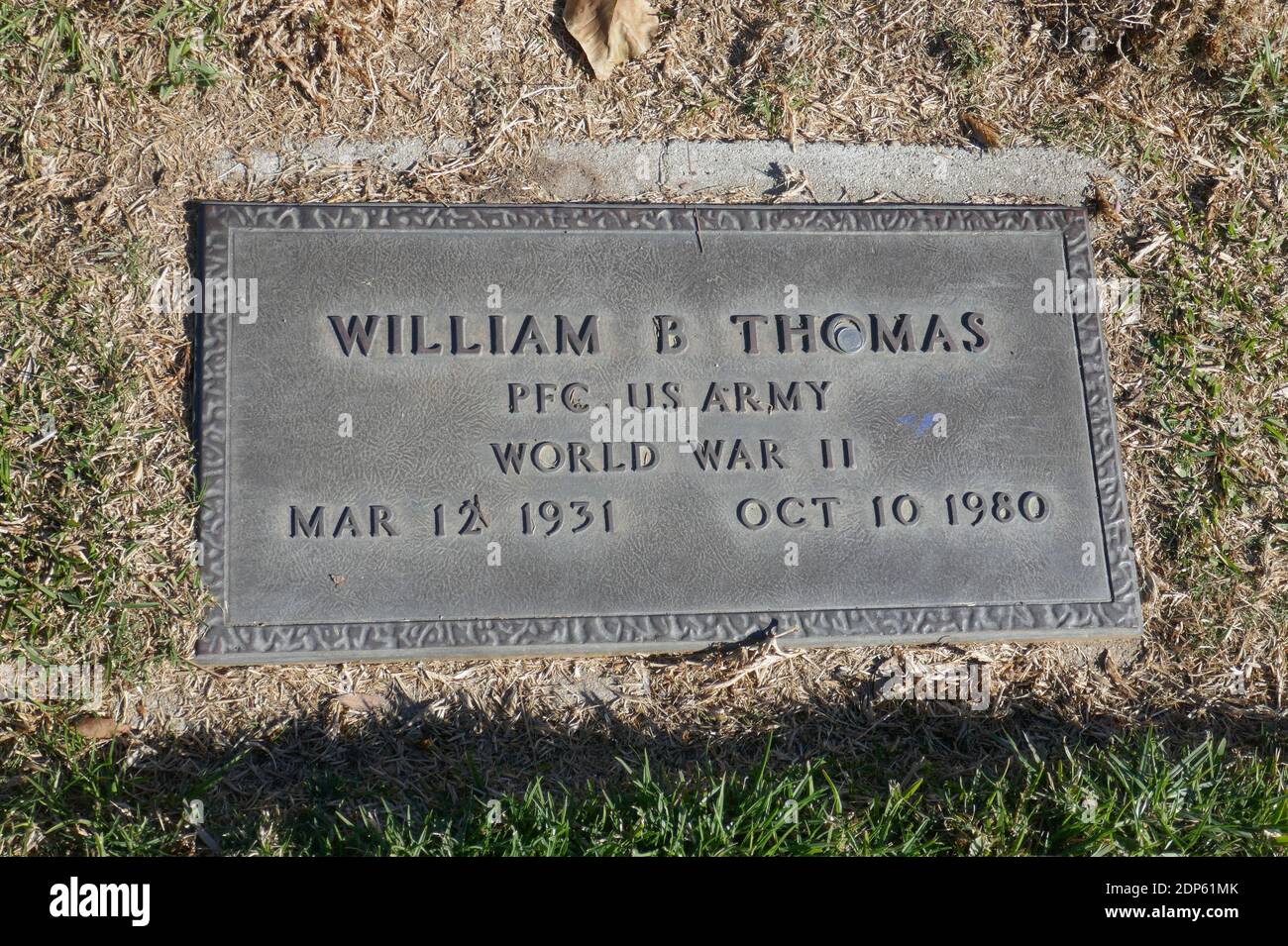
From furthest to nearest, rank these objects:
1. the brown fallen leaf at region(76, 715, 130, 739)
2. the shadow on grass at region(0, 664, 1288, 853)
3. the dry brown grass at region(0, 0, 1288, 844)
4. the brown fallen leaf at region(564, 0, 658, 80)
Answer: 1. the brown fallen leaf at region(564, 0, 658, 80)
2. the dry brown grass at region(0, 0, 1288, 844)
3. the brown fallen leaf at region(76, 715, 130, 739)
4. the shadow on grass at region(0, 664, 1288, 853)

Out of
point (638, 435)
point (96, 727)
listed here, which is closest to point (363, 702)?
point (96, 727)

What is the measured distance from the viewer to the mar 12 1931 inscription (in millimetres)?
2771

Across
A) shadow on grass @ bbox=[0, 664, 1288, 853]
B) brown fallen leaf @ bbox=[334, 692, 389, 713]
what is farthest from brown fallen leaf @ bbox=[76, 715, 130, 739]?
brown fallen leaf @ bbox=[334, 692, 389, 713]

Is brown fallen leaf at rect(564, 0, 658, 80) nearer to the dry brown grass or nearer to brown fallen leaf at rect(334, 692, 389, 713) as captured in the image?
the dry brown grass

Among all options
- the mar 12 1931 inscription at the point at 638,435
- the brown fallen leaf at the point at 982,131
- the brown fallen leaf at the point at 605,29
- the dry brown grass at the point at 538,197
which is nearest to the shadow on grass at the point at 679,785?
the dry brown grass at the point at 538,197

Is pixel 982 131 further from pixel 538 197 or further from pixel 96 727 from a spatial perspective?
pixel 96 727

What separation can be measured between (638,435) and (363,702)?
3.48ft

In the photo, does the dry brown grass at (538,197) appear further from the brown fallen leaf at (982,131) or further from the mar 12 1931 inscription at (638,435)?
the mar 12 1931 inscription at (638,435)

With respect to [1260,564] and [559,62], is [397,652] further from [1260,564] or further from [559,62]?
[1260,564]

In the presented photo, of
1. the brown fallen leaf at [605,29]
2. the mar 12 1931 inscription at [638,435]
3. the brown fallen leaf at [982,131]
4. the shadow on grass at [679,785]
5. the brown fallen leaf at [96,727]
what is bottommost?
the shadow on grass at [679,785]

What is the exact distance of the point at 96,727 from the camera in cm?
265

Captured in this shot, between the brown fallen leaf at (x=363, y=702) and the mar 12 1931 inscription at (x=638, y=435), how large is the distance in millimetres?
132

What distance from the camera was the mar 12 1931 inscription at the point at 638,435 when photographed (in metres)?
2.77

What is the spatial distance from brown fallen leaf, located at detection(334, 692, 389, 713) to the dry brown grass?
3cm
